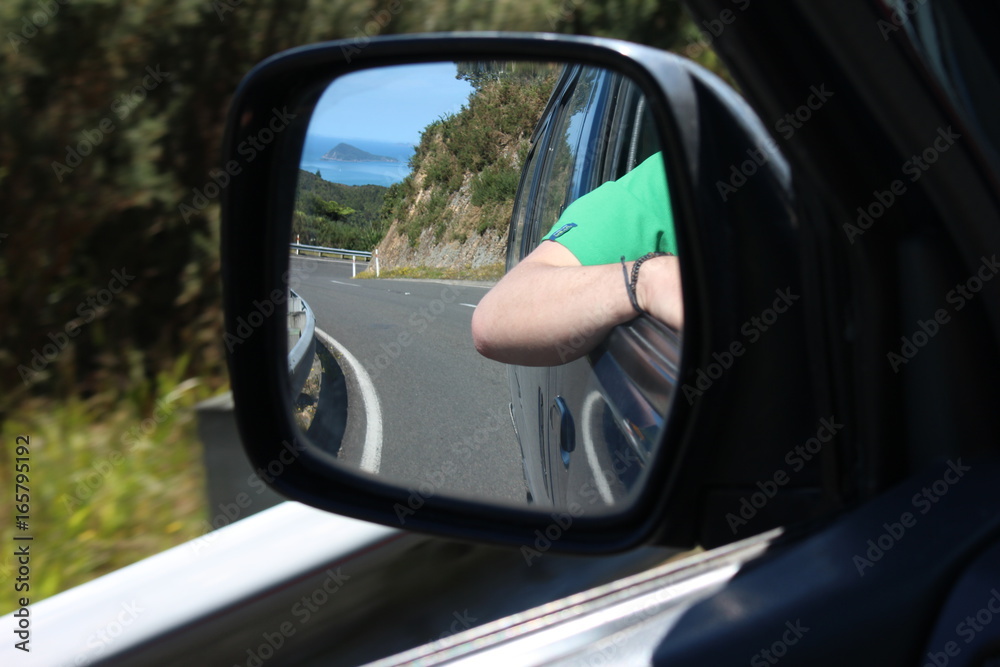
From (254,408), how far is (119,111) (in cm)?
375

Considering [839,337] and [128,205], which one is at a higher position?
[128,205]

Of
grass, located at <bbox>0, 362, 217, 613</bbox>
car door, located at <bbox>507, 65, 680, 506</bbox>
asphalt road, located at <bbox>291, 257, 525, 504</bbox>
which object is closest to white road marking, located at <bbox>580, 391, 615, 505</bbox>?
car door, located at <bbox>507, 65, 680, 506</bbox>

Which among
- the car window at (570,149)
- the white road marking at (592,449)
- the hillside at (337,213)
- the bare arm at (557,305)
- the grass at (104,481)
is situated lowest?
the grass at (104,481)

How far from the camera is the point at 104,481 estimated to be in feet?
12.3

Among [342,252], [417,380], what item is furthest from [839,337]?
[342,252]

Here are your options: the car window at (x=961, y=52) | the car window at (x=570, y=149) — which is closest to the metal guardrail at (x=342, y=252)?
the car window at (x=570, y=149)

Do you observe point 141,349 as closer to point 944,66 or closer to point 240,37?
point 240,37

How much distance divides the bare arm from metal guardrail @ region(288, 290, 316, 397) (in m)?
0.28

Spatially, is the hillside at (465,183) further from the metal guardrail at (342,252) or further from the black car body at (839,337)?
the black car body at (839,337)

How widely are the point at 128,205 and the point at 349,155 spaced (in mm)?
3538

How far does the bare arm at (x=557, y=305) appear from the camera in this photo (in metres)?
1.21

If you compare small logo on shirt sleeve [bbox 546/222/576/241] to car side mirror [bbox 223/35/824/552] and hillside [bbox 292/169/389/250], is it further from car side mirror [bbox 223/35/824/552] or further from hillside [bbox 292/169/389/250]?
hillside [bbox 292/169/389/250]

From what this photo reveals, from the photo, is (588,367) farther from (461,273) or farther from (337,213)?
(337,213)

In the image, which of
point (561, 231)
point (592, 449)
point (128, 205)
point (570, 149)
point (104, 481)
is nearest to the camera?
point (561, 231)
